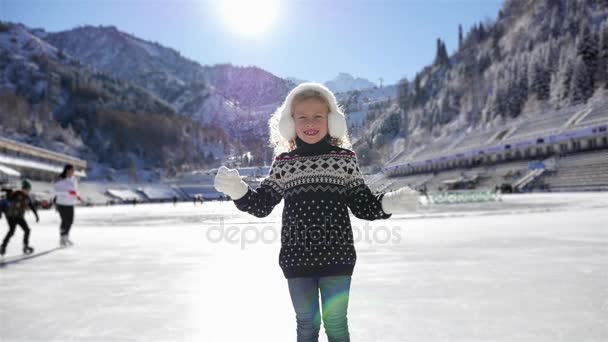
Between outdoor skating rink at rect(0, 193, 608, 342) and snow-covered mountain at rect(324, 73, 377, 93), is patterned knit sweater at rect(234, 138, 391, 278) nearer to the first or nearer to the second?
outdoor skating rink at rect(0, 193, 608, 342)

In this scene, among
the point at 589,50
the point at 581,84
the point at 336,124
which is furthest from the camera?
the point at 589,50

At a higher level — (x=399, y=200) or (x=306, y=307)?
(x=399, y=200)

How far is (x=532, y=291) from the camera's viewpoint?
11.5ft

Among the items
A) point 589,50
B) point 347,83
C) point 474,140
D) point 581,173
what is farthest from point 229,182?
point 589,50

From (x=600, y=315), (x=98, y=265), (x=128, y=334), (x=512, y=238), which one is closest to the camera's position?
(x=128, y=334)

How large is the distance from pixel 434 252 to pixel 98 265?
4600mm

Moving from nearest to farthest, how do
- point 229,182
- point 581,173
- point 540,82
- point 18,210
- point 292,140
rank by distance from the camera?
point 229,182
point 292,140
point 18,210
point 581,173
point 540,82

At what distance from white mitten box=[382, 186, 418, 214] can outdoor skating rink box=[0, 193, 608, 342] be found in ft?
2.54

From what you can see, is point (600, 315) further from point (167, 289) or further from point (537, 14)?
point (537, 14)

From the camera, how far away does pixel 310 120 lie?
231cm

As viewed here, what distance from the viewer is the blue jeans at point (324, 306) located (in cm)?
210

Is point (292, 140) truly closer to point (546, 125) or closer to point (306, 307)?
point (306, 307)

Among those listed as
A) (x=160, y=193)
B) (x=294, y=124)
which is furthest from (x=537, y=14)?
(x=294, y=124)

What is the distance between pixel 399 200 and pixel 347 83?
106 inches
